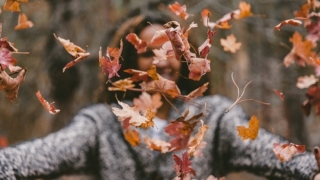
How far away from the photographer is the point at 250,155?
3.10 ft

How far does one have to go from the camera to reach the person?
0.93 m

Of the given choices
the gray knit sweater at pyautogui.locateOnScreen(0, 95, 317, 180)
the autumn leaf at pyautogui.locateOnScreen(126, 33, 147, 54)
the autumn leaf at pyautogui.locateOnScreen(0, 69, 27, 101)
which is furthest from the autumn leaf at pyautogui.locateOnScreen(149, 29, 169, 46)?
the gray knit sweater at pyautogui.locateOnScreen(0, 95, 317, 180)

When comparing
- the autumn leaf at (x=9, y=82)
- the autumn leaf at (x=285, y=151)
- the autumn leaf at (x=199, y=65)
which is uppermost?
the autumn leaf at (x=9, y=82)

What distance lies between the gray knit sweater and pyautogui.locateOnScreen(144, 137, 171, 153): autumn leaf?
0.17ft

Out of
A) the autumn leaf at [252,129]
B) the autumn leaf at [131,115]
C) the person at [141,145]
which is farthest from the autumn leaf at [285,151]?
the autumn leaf at [131,115]

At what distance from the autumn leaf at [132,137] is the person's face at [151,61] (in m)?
0.17

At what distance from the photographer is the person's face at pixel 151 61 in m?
0.98

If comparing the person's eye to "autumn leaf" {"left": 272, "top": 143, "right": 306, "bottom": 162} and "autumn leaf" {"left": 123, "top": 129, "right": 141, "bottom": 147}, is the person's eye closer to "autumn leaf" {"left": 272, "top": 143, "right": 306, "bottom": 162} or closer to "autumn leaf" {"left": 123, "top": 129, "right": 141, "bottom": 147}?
"autumn leaf" {"left": 123, "top": 129, "right": 141, "bottom": 147}

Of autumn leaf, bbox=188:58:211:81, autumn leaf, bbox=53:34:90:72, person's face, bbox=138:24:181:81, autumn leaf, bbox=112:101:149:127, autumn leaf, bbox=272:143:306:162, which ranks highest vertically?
autumn leaf, bbox=53:34:90:72

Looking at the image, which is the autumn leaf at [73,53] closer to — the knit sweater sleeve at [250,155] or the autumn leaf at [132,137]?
the autumn leaf at [132,137]

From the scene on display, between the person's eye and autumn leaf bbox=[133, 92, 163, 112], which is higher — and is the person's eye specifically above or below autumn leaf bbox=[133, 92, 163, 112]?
above

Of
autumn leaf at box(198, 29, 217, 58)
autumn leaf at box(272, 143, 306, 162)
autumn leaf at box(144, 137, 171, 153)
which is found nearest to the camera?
autumn leaf at box(198, 29, 217, 58)

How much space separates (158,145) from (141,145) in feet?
0.35

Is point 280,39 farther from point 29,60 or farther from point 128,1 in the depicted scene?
point 29,60
